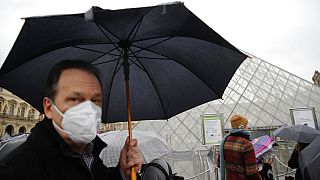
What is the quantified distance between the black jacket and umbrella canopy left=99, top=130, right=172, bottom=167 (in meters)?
2.04

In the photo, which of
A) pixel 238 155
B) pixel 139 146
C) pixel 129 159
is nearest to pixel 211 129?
pixel 238 155

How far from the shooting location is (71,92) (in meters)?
1.58

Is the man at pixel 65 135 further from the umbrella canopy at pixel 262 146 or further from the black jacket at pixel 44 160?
the umbrella canopy at pixel 262 146

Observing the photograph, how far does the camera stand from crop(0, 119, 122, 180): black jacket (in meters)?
1.24

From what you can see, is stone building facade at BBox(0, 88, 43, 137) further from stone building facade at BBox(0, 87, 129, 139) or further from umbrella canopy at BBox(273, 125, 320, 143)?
umbrella canopy at BBox(273, 125, 320, 143)

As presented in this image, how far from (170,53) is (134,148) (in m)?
0.95

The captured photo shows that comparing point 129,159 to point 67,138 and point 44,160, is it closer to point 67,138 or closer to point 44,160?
point 67,138

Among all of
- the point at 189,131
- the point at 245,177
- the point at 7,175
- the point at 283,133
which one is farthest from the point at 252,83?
the point at 7,175

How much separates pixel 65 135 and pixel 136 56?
118cm

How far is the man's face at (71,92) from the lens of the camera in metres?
1.57

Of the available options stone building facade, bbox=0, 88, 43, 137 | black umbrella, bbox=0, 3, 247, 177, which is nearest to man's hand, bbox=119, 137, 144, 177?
black umbrella, bbox=0, 3, 247, 177

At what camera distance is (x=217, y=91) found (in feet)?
9.18

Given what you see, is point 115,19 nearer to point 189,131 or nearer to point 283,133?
point 283,133

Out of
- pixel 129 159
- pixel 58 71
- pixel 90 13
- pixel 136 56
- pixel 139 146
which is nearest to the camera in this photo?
pixel 90 13
